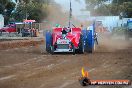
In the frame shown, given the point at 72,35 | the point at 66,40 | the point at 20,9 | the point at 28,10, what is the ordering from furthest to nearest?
the point at 28,10 → the point at 20,9 → the point at 72,35 → the point at 66,40

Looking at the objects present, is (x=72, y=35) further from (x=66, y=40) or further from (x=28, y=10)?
(x=28, y=10)

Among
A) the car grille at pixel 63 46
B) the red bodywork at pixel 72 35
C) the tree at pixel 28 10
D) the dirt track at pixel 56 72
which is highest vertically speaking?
the tree at pixel 28 10

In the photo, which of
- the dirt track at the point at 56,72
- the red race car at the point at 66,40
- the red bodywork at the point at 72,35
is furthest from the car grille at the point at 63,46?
the dirt track at the point at 56,72

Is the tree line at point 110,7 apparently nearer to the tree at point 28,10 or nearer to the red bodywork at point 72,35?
the tree at point 28,10

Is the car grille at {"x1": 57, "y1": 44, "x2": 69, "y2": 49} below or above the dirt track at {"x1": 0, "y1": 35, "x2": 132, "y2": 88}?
above

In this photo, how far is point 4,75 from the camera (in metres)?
15.0

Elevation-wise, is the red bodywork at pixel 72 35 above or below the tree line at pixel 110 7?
below

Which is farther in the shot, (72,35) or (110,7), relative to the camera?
(110,7)

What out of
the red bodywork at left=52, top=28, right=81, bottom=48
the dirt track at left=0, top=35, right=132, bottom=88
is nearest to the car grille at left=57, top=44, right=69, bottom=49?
the red bodywork at left=52, top=28, right=81, bottom=48

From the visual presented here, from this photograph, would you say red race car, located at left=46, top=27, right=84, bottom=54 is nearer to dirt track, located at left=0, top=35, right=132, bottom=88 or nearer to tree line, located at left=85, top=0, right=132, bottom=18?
dirt track, located at left=0, top=35, right=132, bottom=88

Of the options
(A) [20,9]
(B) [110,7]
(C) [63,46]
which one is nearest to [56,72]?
(C) [63,46]

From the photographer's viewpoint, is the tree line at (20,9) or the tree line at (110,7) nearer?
the tree line at (20,9)

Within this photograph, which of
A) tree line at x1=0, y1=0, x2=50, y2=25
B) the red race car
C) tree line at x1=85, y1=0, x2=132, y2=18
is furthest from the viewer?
tree line at x1=85, y1=0, x2=132, y2=18

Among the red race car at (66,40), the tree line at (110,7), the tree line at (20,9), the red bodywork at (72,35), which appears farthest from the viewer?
the tree line at (110,7)
